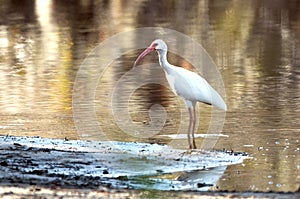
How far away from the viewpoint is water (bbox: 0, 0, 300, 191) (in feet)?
42.2

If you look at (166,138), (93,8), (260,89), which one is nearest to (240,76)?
(260,89)

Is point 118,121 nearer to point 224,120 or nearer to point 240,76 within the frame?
point 224,120

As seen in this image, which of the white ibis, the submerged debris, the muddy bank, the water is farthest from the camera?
the white ibis

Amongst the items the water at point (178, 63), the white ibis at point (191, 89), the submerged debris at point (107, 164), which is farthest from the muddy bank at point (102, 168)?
the white ibis at point (191, 89)

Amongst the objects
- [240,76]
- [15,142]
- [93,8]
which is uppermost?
[15,142]

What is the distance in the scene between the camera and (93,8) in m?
38.2

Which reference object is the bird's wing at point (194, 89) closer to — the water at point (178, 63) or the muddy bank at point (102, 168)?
the water at point (178, 63)

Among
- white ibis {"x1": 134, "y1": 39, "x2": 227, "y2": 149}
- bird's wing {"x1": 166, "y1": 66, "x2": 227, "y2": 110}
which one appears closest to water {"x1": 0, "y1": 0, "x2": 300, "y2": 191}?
white ibis {"x1": 134, "y1": 39, "x2": 227, "y2": 149}

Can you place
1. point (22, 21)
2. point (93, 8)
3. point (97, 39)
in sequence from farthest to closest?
point (93, 8), point (22, 21), point (97, 39)

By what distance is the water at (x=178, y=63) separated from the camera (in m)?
12.9

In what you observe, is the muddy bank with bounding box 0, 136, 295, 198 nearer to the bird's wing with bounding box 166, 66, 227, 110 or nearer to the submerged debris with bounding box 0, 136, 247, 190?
the submerged debris with bounding box 0, 136, 247, 190

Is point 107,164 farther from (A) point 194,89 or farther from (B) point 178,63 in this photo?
(B) point 178,63

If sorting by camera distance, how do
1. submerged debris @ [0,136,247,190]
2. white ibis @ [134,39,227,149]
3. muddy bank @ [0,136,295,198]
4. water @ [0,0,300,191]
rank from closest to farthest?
muddy bank @ [0,136,295,198] → submerged debris @ [0,136,247,190] → water @ [0,0,300,191] → white ibis @ [134,39,227,149]

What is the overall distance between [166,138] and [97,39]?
1453cm
